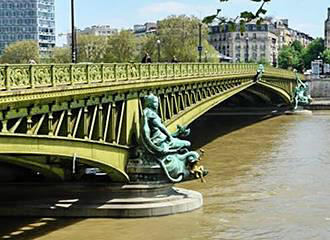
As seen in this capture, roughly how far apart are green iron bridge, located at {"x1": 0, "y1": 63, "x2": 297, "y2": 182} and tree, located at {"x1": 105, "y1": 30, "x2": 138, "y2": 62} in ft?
193

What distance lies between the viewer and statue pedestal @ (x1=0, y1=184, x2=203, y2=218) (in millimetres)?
24547

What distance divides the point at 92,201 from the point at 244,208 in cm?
559

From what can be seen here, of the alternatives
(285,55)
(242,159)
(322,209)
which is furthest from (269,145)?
(285,55)

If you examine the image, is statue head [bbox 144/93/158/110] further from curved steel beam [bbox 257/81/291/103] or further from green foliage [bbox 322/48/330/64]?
green foliage [bbox 322/48/330/64]

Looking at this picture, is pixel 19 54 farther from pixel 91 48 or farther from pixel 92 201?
pixel 92 201

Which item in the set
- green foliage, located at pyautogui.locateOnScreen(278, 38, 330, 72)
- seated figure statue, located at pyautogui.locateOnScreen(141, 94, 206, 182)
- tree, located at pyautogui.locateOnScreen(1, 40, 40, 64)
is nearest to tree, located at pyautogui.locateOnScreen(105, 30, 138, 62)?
tree, located at pyautogui.locateOnScreen(1, 40, 40, 64)

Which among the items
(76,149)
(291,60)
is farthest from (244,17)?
(291,60)

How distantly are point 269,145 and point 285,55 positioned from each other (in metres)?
120

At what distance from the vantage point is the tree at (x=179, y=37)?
9519 cm

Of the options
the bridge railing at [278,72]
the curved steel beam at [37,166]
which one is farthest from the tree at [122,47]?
the curved steel beam at [37,166]

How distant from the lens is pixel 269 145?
167 feet

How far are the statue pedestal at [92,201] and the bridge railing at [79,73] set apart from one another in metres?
4.08

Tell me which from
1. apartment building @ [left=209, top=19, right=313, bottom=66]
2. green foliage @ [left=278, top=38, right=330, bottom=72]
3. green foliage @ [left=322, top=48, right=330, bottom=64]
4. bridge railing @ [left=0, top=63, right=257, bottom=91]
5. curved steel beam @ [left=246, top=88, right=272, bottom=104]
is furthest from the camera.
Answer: apartment building @ [left=209, top=19, right=313, bottom=66]

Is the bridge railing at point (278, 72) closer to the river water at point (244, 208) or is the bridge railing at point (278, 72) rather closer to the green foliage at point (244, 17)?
the river water at point (244, 208)
